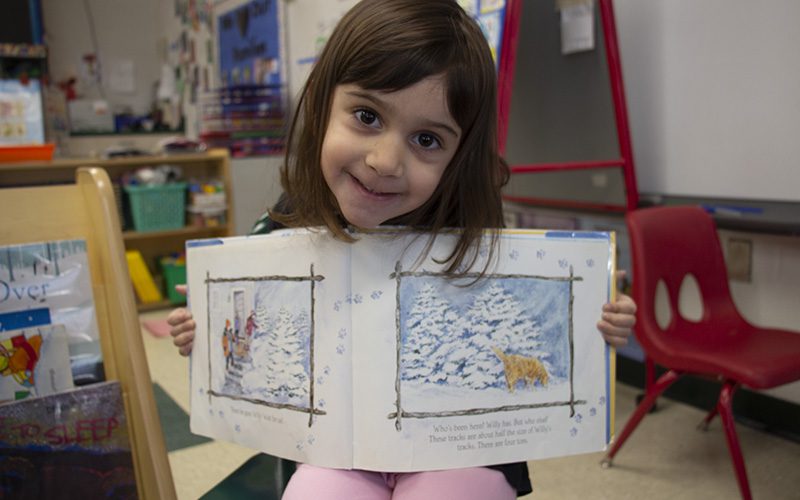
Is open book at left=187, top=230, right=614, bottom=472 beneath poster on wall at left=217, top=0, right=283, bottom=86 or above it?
beneath

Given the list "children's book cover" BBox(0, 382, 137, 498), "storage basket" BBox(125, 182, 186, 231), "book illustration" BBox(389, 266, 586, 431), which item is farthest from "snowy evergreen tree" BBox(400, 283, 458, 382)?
"storage basket" BBox(125, 182, 186, 231)

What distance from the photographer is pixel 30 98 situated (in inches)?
126

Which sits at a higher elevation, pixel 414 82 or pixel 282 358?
pixel 414 82

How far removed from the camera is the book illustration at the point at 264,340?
82 centimetres

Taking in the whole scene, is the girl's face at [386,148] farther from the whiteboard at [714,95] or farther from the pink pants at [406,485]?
the whiteboard at [714,95]

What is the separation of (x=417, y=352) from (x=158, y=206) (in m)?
2.77

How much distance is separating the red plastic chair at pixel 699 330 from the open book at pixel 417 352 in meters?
0.72

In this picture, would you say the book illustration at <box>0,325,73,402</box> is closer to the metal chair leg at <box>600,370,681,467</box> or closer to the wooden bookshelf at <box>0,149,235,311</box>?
the metal chair leg at <box>600,370,681,467</box>

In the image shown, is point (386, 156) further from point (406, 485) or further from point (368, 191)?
point (406, 485)

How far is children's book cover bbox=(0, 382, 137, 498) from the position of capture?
0.85 meters

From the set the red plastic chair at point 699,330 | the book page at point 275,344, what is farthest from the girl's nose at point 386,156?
the red plastic chair at point 699,330

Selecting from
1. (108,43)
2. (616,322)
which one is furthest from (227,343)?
(108,43)

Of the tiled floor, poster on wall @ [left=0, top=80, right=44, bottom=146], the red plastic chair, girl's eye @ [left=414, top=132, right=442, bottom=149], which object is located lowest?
the tiled floor

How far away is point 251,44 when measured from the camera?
13.0ft
